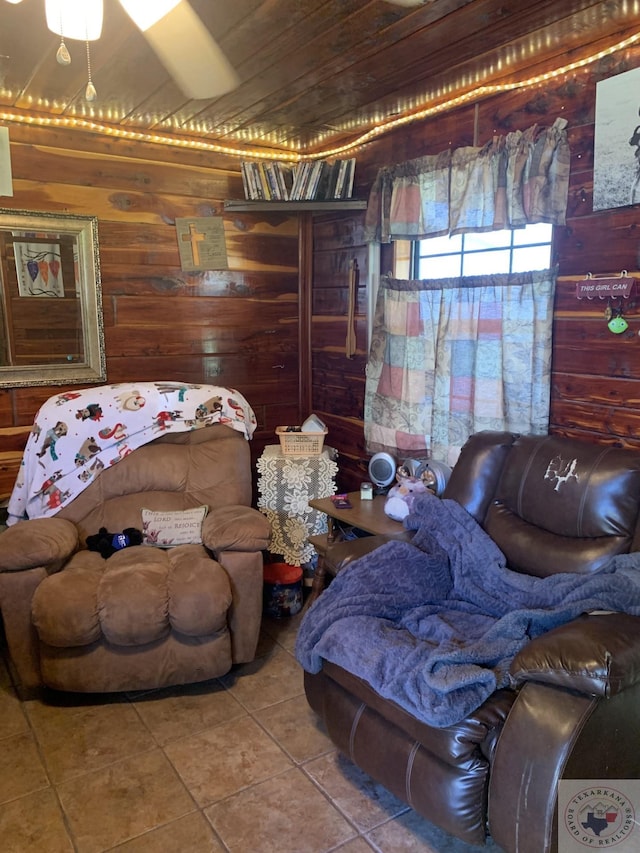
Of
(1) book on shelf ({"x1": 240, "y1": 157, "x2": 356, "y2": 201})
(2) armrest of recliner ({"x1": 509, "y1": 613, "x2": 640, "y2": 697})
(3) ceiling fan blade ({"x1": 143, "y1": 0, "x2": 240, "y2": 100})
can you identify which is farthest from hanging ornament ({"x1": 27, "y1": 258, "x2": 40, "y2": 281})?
(2) armrest of recliner ({"x1": 509, "y1": 613, "x2": 640, "y2": 697})

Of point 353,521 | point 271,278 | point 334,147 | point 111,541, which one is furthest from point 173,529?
point 334,147

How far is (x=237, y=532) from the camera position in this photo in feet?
8.48

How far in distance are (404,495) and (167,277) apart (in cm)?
178

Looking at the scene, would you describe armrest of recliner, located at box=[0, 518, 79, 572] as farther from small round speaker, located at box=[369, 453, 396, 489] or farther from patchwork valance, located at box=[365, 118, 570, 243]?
patchwork valance, located at box=[365, 118, 570, 243]

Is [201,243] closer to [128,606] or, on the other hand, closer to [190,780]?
[128,606]

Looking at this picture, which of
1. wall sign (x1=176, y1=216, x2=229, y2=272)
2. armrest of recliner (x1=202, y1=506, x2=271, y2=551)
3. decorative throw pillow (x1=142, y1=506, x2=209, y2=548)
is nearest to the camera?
armrest of recliner (x1=202, y1=506, x2=271, y2=551)

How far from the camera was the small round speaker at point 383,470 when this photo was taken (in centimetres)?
313

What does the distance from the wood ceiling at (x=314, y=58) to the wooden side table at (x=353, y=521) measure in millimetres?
1816

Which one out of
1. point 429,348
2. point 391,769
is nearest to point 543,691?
point 391,769

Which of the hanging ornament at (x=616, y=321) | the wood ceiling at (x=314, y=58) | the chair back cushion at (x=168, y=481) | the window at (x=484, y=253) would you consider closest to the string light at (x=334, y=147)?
the wood ceiling at (x=314, y=58)

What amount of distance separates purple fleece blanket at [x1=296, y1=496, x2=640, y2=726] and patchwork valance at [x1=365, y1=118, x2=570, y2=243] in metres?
1.20

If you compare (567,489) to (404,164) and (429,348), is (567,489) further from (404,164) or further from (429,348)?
(404,164)

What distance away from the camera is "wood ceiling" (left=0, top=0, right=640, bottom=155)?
204cm

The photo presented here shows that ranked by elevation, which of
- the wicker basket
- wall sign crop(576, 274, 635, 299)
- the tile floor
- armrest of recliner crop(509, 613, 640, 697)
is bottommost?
the tile floor
